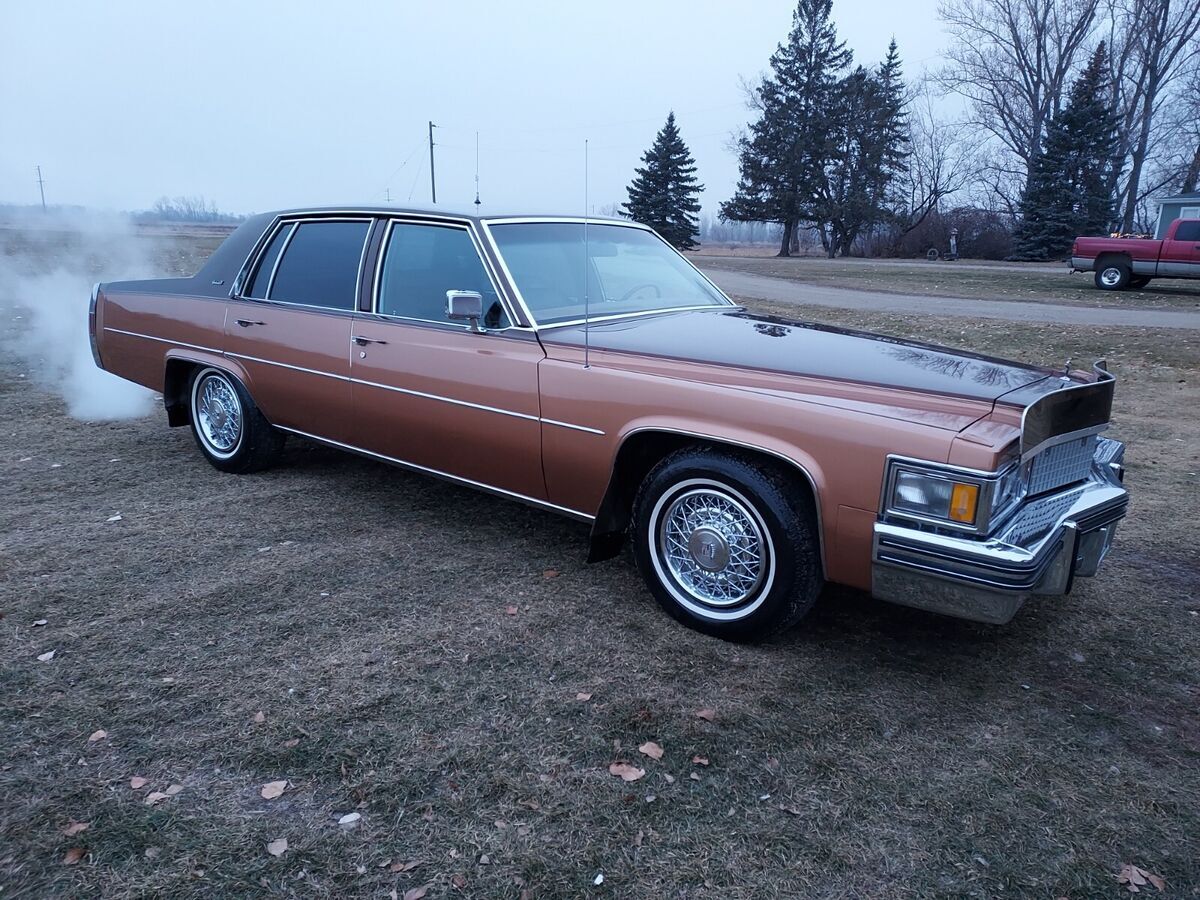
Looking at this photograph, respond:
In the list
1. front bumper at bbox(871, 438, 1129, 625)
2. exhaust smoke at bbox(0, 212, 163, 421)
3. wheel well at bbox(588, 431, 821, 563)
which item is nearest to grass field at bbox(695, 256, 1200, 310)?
front bumper at bbox(871, 438, 1129, 625)

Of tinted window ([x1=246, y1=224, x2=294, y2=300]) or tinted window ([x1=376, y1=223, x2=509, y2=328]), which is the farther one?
tinted window ([x1=246, y1=224, x2=294, y2=300])

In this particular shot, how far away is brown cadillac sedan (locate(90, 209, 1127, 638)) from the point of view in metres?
2.92

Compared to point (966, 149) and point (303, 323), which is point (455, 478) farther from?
point (966, 149)

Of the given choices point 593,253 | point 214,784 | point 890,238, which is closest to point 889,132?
point 890,238

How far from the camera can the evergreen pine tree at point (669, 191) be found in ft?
134

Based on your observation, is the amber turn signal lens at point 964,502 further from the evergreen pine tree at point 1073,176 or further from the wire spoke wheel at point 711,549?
the evergreen pine tree at point 1073,176

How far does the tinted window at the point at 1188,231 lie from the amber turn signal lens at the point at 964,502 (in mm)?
20066

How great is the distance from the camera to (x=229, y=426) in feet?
17.9

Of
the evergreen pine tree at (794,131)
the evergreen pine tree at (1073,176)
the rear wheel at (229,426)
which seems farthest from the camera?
the evergreen pine tree at (794,131)

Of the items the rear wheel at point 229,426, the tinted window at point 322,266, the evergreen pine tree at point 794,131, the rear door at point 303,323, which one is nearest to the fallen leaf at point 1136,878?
the rear door at point 303,323

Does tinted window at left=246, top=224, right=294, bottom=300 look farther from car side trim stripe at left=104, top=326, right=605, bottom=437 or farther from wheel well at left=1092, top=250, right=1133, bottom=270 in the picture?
wheel well at left=1092, top=250, right=1133, bottom=270

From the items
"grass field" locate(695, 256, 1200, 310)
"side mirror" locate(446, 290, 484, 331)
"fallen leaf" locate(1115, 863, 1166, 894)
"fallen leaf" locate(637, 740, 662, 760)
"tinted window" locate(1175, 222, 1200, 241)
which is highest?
"tinted window" locate(1175, 222, 1200, 241)

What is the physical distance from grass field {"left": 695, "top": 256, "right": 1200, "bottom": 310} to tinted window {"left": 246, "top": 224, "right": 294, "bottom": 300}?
15677 mm

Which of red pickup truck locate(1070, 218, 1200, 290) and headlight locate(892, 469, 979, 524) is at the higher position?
red pickup truck locate(1070, 218, 1200, 290)
